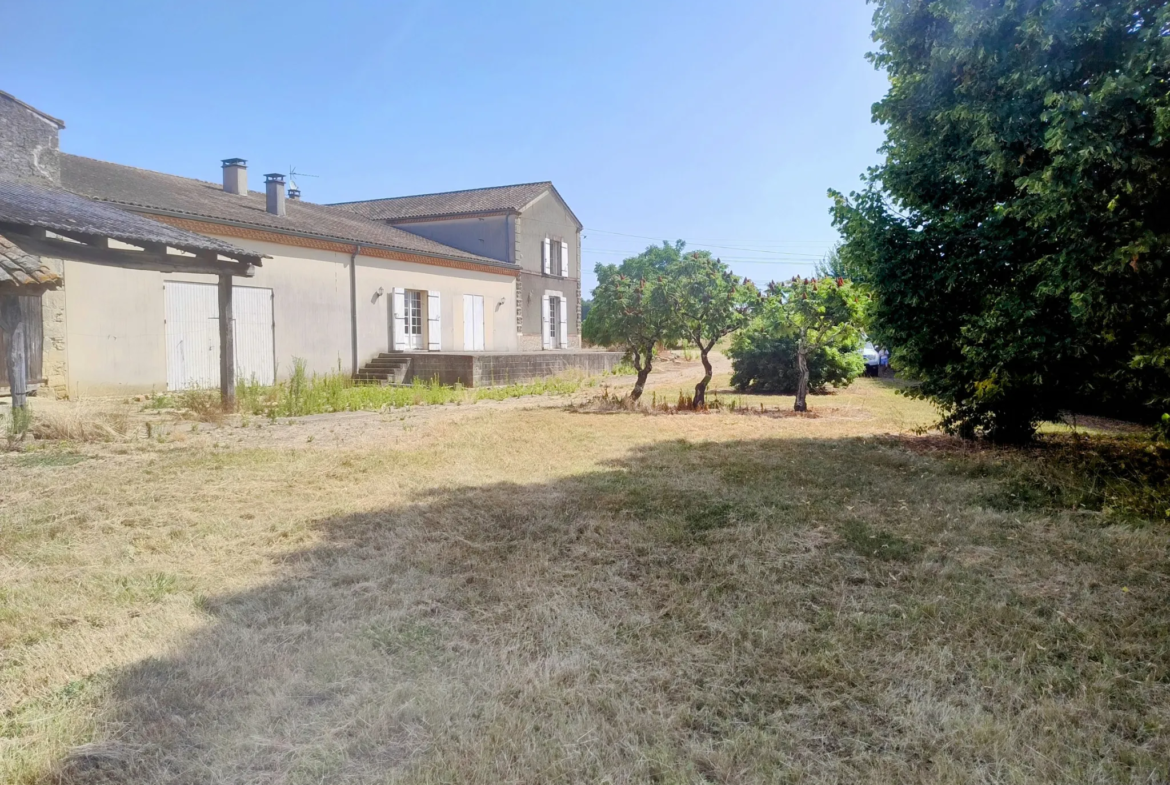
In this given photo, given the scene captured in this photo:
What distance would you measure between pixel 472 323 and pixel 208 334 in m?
7.83

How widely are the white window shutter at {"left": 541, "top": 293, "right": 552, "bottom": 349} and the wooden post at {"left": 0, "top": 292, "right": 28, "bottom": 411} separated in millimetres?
17685

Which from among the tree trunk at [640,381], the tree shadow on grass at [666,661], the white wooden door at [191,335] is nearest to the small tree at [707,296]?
the tree trunk at [640,381]

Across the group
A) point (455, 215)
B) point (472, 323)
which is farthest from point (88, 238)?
point (455, 215)

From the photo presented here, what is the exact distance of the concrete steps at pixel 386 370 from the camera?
53.9ft

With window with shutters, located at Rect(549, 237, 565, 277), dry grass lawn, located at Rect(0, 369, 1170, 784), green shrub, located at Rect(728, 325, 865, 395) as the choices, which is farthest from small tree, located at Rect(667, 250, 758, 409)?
window with shutters, located at Rect(549, 237, 565, 277)

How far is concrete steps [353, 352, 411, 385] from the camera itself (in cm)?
1644


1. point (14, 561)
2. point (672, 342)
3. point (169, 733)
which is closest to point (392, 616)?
point (169, 733)

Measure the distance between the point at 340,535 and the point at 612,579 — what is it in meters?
1.83

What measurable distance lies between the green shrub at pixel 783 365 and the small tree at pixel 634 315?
3.63m

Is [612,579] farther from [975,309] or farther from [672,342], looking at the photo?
[672,342]

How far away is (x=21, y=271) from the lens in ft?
23.4

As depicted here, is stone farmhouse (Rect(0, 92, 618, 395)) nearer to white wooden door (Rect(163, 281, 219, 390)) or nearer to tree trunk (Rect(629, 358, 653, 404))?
white wooden door (Rect(163, 281, 219, 390))

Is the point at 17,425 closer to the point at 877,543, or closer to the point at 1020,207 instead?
the point at 877,543

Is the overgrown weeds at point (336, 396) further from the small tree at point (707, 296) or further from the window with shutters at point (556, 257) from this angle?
the window with shutters at point (556, 257)
